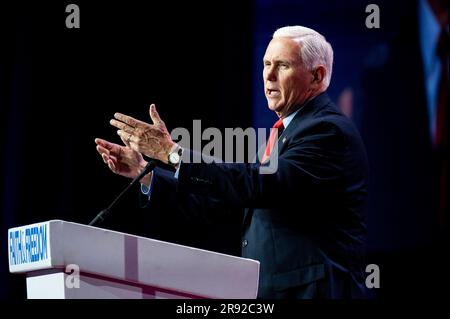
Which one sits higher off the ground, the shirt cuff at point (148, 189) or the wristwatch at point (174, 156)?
the wristwatch at point (174, 156)

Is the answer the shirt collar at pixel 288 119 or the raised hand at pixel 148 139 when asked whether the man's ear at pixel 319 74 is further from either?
the raised hand at pixel 148 139

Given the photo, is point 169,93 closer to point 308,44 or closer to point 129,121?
point 308,44

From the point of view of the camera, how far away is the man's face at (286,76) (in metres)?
2.59

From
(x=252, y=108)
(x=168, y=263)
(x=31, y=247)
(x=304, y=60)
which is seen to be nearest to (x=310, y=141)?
(x=304, y=60)

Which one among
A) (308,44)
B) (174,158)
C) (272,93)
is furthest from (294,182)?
(308,44)

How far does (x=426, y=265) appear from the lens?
3523 millimetres

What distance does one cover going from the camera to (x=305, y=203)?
90.7 inches

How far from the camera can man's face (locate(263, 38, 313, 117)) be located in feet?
8.48

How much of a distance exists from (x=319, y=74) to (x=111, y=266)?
1205mm

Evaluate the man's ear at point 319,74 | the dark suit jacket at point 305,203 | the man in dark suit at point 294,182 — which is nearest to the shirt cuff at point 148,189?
the man in dark suit at point 294,182

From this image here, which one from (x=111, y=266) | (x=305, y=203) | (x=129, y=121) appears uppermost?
(x=129, y=121)

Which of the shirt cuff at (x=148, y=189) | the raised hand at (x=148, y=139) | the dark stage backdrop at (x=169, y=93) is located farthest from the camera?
the dark stage backdrop at (x=169, y=93)

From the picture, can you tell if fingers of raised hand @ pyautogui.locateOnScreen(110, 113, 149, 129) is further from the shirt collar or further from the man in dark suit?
the shirt collar

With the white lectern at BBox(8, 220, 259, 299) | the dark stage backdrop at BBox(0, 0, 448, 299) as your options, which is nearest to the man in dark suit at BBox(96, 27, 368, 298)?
the white lectern at BBox(8, 220, 259, 299)
